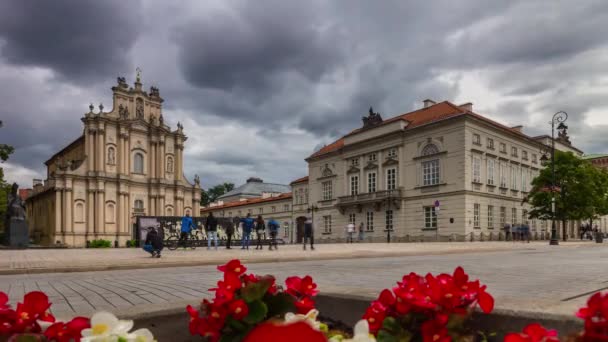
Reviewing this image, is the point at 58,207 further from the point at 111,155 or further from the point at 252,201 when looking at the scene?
the point at 252,201

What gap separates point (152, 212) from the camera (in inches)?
2130

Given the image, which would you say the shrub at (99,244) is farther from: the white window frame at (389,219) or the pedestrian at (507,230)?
the pedestrian at (507,230)

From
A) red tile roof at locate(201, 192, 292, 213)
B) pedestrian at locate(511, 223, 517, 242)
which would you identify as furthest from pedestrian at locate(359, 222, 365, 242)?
red tile roof at locate(201, 192, 292, 213)

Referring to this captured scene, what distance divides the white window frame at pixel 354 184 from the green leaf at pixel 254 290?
151 ft

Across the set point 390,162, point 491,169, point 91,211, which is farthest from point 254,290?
point 91,211

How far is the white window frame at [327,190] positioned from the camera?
5194 cm

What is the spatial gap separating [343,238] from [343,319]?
46662 millimetres

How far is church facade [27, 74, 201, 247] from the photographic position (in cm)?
4912

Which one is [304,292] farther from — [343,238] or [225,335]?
[343,238]

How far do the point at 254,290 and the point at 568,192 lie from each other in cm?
4645

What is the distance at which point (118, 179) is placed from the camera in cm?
5138

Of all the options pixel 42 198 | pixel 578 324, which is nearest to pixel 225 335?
pixel 578 324

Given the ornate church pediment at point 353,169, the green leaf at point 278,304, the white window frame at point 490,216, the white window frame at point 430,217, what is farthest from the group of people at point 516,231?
the green leaf at point 278,304

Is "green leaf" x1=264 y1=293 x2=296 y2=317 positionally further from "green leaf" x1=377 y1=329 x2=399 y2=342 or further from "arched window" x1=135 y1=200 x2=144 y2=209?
"arched window" x1=135 y1=200 x2=144 y2=209
